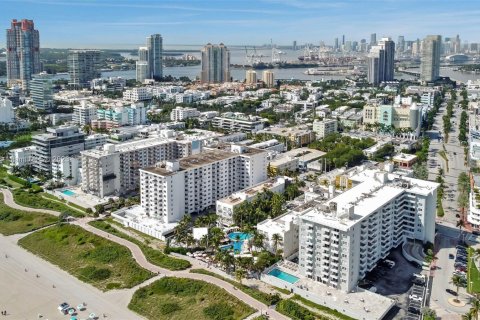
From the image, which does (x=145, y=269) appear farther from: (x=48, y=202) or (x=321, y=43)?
(x=321, y=43)

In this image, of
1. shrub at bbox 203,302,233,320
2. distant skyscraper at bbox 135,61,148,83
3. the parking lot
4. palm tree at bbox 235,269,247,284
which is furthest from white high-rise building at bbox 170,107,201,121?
distant skyscraper at bbox 135,61,148,83

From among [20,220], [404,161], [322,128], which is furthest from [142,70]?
[20,220]

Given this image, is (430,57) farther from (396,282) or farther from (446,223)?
(396,282)

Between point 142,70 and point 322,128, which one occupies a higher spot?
point 142,70

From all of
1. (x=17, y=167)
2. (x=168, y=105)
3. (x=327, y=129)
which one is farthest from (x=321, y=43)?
(x=17, y=167)

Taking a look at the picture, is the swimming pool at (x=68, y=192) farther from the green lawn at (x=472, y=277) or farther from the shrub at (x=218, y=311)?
the green lawn at (x=472, y=277)

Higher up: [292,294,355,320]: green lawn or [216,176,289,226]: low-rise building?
[216,176,289,226]: low-rise building

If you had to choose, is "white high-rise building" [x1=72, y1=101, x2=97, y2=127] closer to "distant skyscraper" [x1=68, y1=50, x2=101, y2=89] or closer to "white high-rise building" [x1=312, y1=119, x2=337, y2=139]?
"white high-rise building" [x1=312, y1=119, x2=337, y2=139]
